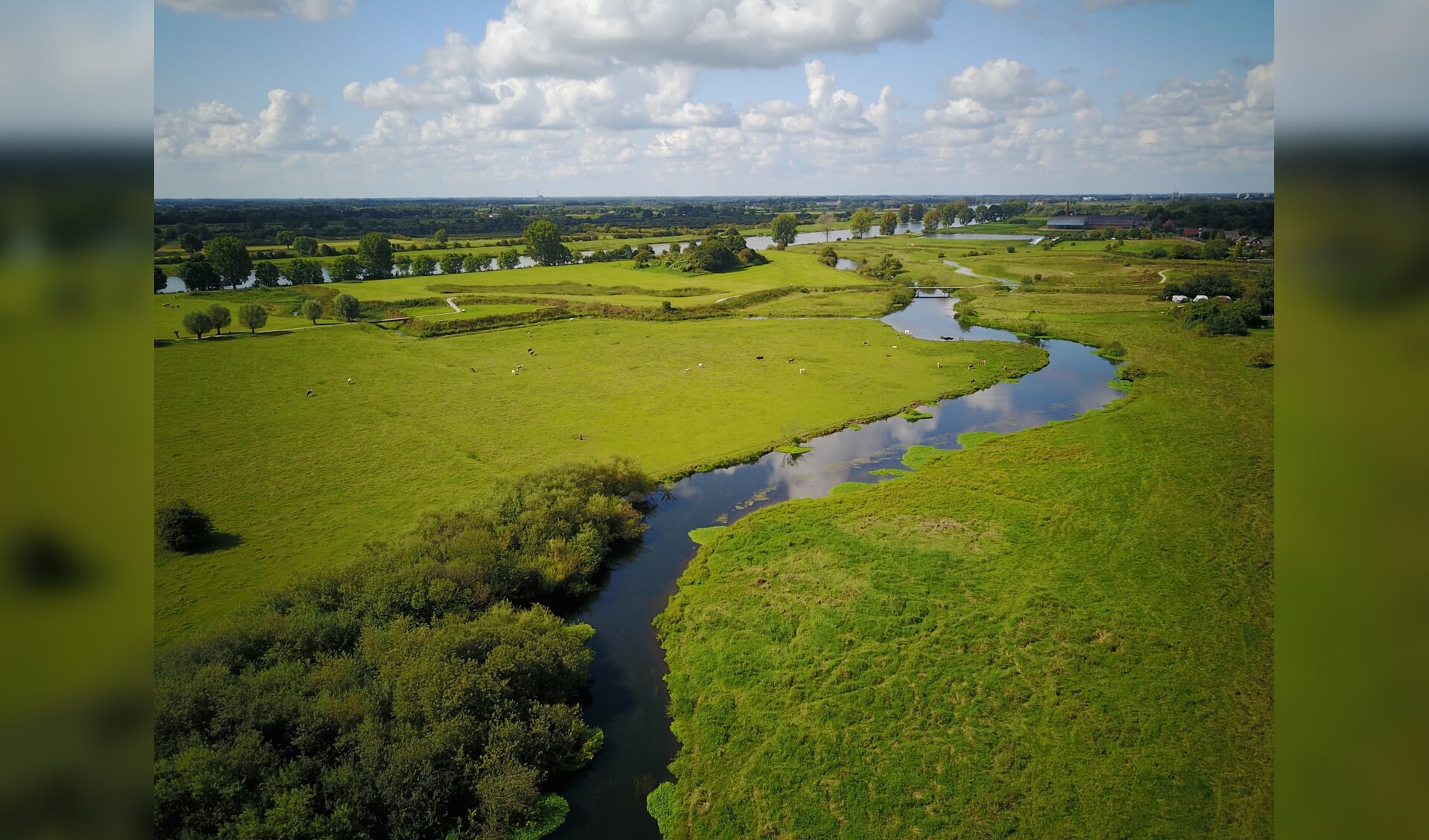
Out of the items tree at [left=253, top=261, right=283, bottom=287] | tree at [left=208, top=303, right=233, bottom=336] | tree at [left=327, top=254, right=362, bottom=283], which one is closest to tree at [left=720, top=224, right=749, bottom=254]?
tree at [left=327, top=254, right=362, bottom=283]

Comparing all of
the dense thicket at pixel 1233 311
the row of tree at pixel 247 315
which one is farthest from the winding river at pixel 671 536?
the row of tree at pixel 247 315

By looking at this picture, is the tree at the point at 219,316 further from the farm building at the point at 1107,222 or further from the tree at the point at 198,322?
the farm building at the point at 1107,222

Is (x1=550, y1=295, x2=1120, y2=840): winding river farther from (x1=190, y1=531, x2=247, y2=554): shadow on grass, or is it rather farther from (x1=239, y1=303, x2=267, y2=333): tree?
(x1=239, y1=303, x2=267, y2=333): tree

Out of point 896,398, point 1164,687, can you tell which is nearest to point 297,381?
point 896,398

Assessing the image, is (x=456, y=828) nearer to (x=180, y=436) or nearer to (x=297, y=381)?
(x=180, y=436)

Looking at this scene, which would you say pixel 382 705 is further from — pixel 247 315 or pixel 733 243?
pixel 733 243
